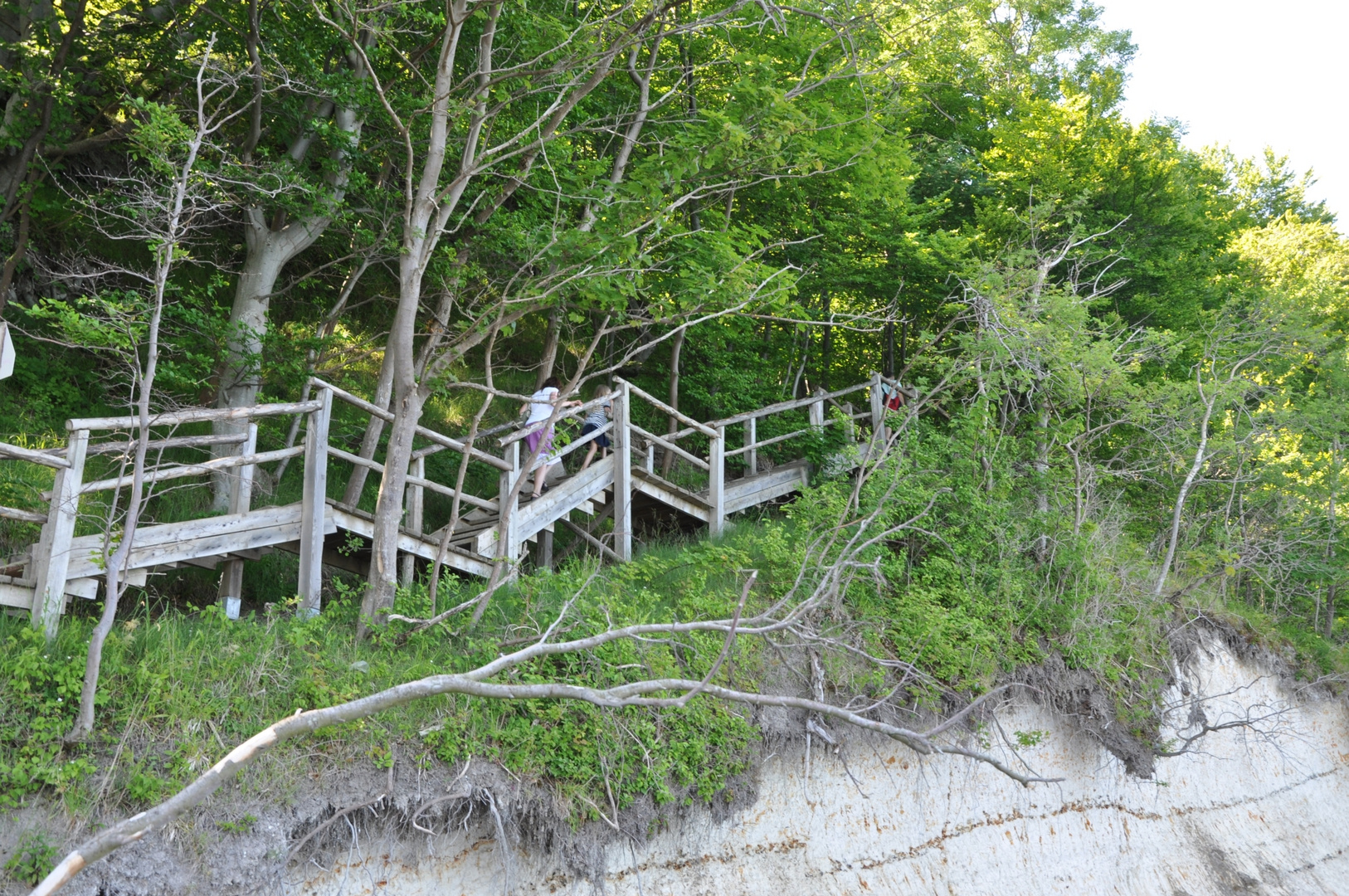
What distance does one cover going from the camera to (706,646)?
360 inches

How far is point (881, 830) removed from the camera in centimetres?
982

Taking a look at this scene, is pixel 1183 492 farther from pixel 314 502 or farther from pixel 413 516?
pixel 314 502

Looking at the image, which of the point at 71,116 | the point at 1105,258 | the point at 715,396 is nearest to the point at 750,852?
the point at 715,396

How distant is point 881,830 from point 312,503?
6.03 m

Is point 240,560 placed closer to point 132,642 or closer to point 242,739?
point 132,642

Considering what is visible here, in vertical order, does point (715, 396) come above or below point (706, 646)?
above

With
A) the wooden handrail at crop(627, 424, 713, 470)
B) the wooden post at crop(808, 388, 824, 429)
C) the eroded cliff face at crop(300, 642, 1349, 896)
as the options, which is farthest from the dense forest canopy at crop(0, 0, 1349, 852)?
the wooden handrail at crop(627, 424, 713, 470)

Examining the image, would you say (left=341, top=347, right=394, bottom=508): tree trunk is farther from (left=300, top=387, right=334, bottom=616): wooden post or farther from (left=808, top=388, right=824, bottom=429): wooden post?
(left=808, top=388, right=824, bottom=429): wooden post

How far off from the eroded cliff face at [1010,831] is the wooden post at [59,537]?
102 inches

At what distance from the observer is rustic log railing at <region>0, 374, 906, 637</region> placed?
23.0 feet

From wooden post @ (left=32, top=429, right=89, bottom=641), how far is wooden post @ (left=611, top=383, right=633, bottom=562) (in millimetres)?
5420

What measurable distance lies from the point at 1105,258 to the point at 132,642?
51.9 ft

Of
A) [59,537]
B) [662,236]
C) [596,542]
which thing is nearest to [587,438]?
[596,542]

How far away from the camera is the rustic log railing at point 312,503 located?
7023 millimetres
